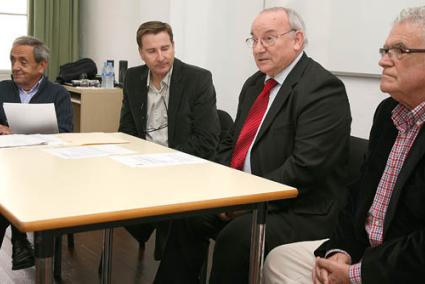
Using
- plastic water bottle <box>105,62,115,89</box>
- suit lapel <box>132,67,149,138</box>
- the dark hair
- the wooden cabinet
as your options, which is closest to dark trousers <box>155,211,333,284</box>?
suit lapel <box>132,67,149,138</box>

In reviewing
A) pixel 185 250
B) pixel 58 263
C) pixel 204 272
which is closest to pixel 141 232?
pixel 58 263

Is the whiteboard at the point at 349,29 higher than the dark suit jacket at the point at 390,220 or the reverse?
higher

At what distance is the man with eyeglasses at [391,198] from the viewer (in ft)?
4.77

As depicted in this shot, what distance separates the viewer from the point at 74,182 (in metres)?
1.65

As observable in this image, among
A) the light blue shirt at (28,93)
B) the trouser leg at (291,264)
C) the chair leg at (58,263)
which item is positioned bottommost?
the chair leg at (58,263)

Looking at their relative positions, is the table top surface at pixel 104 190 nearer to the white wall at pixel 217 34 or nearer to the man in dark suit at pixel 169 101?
the man in dark suit at pixel 169 101

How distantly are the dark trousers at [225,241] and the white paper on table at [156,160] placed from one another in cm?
26

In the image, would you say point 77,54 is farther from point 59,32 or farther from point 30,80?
point 30,80

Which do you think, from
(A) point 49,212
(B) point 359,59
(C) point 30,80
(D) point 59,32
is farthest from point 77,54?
(A) point 49,212

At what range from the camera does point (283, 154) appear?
6.99ft

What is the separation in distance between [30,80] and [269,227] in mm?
1723

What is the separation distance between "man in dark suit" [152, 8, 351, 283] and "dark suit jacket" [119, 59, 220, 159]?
44 cm

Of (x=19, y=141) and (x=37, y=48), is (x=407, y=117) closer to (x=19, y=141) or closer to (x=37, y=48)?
(x=19, y=141)

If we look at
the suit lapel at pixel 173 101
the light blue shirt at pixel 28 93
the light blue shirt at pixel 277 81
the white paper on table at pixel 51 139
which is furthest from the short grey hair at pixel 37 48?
the light blue shirt at pixel 277 81
